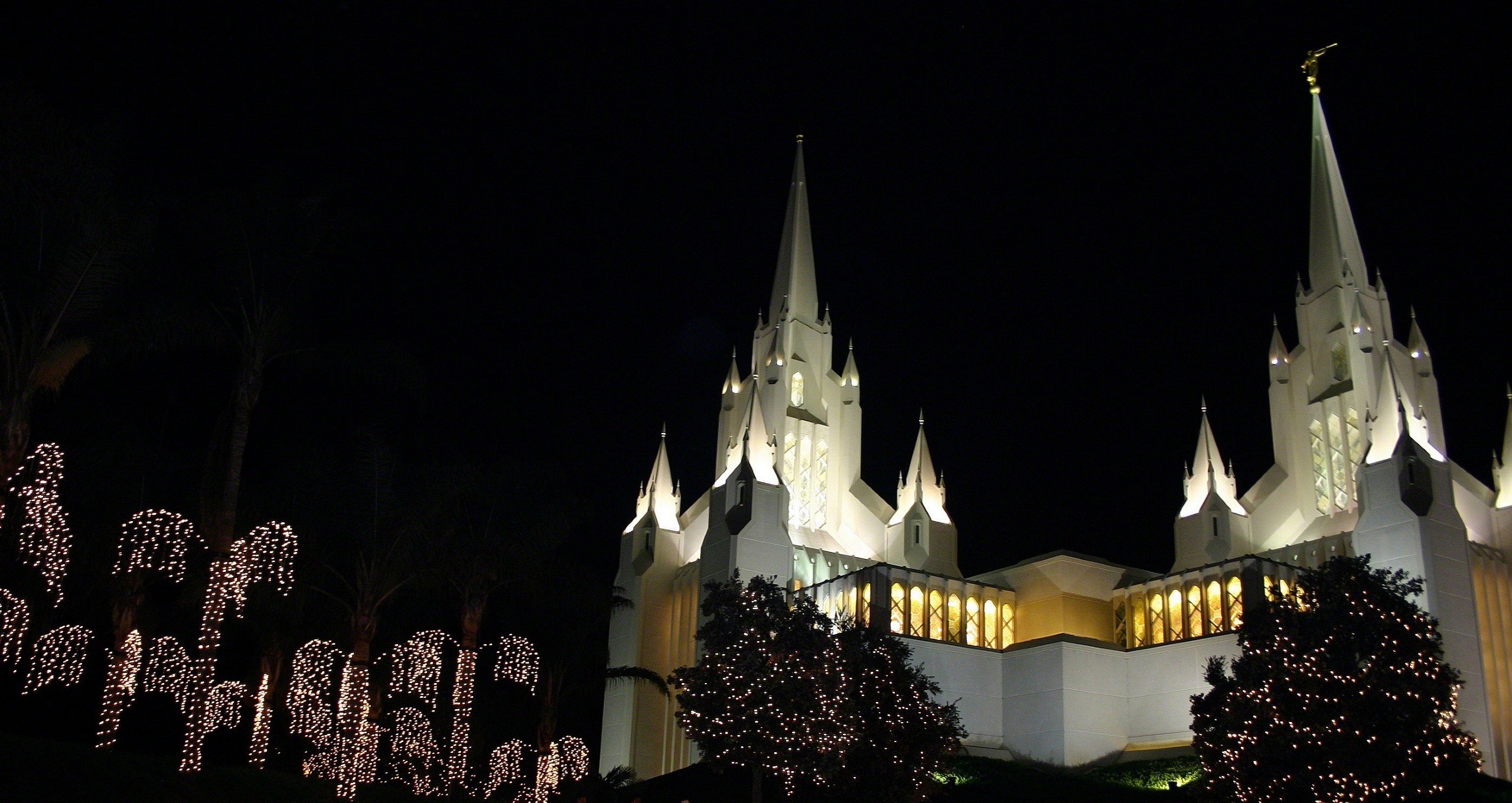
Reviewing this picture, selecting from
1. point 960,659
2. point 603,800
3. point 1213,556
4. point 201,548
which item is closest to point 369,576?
point 201,548

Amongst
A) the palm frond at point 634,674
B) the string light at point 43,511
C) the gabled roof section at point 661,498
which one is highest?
the gabled roof section at point 661,498

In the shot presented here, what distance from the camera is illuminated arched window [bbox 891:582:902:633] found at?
37000 millimetres

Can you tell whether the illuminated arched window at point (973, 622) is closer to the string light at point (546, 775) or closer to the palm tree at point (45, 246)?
the string light at point (546, 775)

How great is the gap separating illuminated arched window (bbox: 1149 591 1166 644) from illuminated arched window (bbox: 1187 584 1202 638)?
114cm

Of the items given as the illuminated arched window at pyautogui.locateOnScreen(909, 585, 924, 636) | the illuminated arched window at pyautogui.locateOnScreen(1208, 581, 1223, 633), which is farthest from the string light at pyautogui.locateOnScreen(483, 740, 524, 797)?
the illuminated arched window at pyautogui.locateOnScreen(1208, 581, 1223, 633)

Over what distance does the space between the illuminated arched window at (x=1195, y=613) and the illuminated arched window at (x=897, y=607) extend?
26.6 ft

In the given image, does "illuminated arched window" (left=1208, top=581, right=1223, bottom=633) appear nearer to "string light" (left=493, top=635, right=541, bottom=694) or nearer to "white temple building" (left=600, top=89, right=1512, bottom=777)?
"white temple building" (left=600, top=89, right=1512, bottom=777)

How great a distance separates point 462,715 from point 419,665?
1748 millimetres

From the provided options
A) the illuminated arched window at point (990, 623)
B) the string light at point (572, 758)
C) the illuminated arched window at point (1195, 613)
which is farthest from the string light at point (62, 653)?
the illuminated arched window at point (1195, 613)

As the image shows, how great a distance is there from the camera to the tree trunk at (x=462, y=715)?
2809 centimetres

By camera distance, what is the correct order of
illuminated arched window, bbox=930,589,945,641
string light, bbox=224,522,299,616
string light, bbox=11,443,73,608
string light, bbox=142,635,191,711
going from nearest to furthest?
1. string light, bbox=11,443,73,608
2. string light, bbox=224,522,299,616
3. string light, bbox=142,635,191,711
4. illuminated arched window, bbox=930,589,945,641

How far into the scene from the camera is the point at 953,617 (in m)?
38.7

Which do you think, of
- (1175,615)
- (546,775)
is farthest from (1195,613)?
(546,775)

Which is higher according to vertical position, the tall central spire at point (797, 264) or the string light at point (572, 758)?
the tall central spire at point (797, 264)
